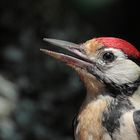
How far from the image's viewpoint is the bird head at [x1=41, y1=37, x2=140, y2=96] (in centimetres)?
602

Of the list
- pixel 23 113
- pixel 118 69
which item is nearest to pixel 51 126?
pixel 23 113

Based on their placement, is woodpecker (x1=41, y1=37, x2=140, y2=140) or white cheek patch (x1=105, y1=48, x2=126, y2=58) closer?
woodpecker (x1=41, y1=37, x2=140, y2=140)

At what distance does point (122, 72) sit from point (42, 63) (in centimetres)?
319

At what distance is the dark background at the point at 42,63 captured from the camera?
8.66 m

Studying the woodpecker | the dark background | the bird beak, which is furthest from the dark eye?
the dark background

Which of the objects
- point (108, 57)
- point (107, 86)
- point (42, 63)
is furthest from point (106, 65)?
point (42, 63)

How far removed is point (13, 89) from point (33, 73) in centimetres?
57

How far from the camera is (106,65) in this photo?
6109 mm

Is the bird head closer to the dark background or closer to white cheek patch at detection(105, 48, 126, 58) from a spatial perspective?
white cheek patch at detection(105, 48, 126, 58)

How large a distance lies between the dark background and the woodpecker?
7.44ft

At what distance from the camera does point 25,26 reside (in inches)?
370

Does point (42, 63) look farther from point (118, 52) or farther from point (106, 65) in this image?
point (118, 52)

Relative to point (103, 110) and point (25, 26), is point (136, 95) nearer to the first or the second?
point (103, 110)

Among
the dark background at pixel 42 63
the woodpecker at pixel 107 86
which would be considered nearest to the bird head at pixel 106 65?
the woodpecker at pixel 107 86
